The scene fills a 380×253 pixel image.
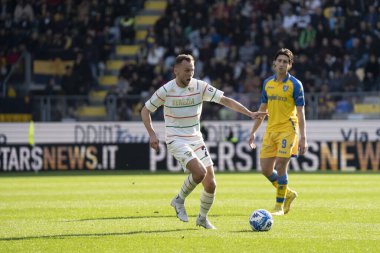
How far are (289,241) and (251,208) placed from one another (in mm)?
4634

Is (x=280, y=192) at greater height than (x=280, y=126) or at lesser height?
lesser

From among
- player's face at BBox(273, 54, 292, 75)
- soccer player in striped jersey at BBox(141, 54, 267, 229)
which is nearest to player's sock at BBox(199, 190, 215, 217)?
soccer player in striped jersey at BBox(141, 54, 267, 229)

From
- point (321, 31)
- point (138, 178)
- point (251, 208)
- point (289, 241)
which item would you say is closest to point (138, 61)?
point (321, 31)

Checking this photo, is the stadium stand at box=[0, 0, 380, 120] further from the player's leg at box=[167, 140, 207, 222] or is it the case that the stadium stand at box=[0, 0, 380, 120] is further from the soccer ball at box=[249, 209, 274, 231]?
the soccer ball at box=[249, 209, 274, 231]

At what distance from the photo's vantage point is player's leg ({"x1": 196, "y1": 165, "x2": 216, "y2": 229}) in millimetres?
11789

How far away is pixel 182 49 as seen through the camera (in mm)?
33156

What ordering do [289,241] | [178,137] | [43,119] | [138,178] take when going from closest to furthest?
[289,241] → [178,137] → [138,178] → [43,119]

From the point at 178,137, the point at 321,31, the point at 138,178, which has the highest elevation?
the point at 321,31

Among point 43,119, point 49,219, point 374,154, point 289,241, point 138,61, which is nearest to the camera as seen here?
point 289,241

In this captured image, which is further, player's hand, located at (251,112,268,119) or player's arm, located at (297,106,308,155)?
player's arm, located at (297,106,308,155)

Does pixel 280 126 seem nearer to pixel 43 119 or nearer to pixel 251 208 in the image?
pixel 251 208

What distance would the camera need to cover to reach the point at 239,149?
1126 inches

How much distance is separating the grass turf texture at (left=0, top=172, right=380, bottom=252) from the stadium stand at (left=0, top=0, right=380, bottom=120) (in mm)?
7205

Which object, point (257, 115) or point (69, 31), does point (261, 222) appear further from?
point (69, 31)
